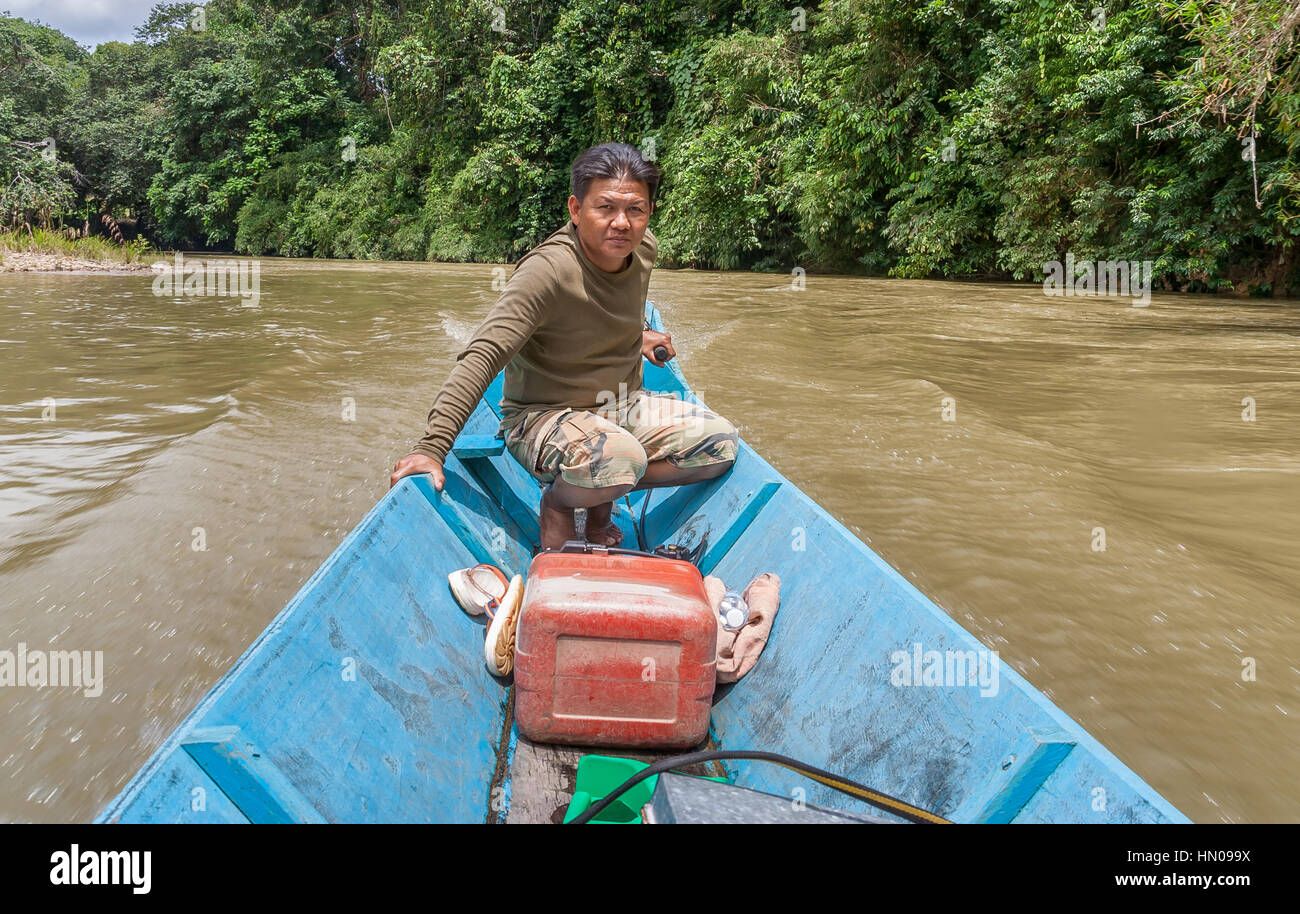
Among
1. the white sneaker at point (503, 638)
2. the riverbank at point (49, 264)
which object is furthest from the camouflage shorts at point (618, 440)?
the riverbank at point (49, 264)

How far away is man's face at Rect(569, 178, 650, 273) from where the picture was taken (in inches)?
104

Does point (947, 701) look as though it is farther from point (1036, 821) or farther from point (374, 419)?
point (374, 419)

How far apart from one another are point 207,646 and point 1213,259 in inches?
491

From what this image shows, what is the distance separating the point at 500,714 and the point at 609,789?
1.38 feet

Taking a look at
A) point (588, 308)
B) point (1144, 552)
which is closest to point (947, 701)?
point (588, 308)

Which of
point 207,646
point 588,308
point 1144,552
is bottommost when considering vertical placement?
point 207,646

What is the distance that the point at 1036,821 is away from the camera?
1480 mm

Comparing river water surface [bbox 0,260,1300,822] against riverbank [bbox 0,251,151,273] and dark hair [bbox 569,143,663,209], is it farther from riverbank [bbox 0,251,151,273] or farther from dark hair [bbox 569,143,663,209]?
riverbank [bbox 0,251,151,273]

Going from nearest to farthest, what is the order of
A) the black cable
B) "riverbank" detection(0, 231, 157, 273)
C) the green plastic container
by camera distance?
the black cable < the green plastic container < "riverbank" detection(0, 231, 157, 273)

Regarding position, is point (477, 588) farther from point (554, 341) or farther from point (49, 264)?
point (49, 264)

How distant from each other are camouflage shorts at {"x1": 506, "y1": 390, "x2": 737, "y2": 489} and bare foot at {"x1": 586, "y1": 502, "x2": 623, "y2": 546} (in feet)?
0.76

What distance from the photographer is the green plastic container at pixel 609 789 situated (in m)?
1.74

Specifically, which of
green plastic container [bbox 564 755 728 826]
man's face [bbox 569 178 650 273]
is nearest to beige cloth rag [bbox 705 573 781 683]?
green plastic container [bbox 564 755 728 826]

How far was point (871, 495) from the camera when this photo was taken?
432cm
